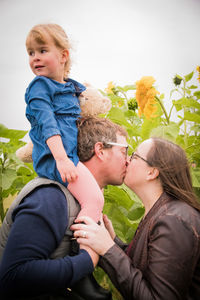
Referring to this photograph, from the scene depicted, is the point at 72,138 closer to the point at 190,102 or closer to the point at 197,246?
the point at 197,246

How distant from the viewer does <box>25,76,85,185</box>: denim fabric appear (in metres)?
1.01

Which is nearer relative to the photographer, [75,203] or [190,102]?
[75,203]

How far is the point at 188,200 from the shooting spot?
1.08m

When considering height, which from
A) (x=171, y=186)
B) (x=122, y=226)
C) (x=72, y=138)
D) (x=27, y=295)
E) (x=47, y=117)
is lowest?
(x=122, y=226)

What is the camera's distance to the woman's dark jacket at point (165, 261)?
88 cm

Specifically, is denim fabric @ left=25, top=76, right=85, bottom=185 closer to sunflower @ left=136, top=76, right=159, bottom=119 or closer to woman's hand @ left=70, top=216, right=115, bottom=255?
woman's hand @ left=70, top=216, right=115, bottom=255

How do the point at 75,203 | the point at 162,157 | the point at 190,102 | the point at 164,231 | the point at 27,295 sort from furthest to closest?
the point at 190,102, the point at 162,157, the point at 75,203, the point at 164,231, the point at 27,295

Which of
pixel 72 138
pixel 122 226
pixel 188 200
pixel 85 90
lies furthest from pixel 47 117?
pixel 122 226

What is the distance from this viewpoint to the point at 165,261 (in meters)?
0.89

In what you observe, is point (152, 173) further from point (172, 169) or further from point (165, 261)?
point (165, 261)

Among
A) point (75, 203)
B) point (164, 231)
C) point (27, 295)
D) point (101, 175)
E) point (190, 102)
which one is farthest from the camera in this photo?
point (190, 102)

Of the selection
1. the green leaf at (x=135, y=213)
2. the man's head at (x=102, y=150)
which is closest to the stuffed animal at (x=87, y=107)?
the man's head at (x=102, y=150)

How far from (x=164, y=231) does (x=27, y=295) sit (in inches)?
20.2

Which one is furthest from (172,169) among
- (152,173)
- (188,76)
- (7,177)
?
(7,177)
